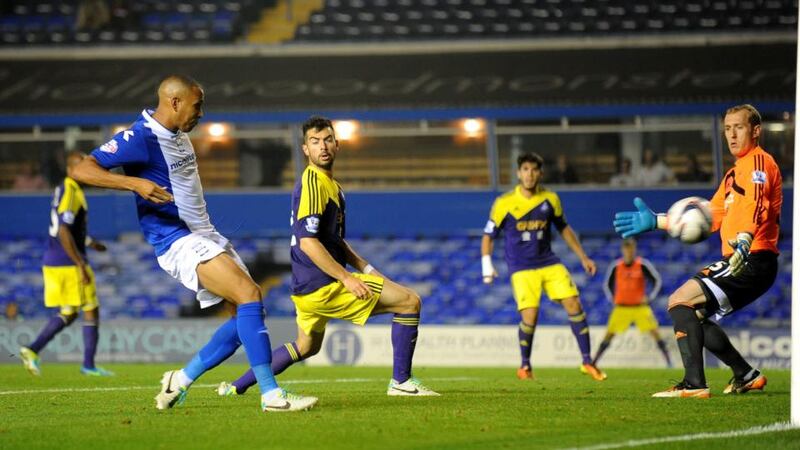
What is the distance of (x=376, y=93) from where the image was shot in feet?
88.8

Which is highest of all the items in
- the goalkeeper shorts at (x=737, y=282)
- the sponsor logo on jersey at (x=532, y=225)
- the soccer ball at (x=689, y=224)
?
the sponsor logo on jersey at (x=532, y=225)

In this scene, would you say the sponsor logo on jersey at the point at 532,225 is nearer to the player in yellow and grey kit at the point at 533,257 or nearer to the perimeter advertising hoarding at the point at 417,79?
the player in yellow and grey kit at the point at 533,257

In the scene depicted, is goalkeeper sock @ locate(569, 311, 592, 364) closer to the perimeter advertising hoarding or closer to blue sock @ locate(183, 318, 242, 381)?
blue sock @ locate(183, 318, 242, 381)

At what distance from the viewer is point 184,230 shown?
8.23 metres

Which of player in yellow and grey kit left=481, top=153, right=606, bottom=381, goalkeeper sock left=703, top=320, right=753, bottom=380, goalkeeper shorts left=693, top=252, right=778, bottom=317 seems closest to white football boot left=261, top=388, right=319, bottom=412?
goalkeeper shorts left=693, top=252, right=778, bottom=317

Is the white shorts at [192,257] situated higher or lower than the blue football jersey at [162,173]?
lower

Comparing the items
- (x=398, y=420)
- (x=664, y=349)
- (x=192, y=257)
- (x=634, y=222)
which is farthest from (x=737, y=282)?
(x=664, y=349)

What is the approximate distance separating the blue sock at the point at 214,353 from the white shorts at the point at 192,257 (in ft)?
0.96

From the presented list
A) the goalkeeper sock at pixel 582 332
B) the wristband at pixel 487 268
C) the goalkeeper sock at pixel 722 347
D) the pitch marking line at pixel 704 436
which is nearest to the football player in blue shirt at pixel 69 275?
the wristband at pixel 487 268

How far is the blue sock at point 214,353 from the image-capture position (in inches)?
331

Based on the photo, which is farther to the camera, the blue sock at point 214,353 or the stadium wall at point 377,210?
the stadium wall at point 377,210

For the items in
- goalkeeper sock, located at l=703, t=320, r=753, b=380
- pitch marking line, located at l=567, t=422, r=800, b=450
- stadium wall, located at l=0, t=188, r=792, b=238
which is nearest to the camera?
pitch marking line, located at l=567, t=422, r=800, b=450

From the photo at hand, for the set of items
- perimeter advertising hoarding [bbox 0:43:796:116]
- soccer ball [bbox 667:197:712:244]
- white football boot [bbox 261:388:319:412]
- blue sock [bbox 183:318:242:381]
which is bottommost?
white football boot [bbox 261:388:319:412]

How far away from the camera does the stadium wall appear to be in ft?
86.8
